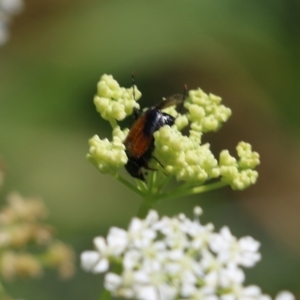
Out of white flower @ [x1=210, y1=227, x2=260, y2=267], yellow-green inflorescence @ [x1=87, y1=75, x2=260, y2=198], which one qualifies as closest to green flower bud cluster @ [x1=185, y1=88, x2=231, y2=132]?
yellow-green inflorescence @ [x1=87, y1=75, x2=260, y2=198]

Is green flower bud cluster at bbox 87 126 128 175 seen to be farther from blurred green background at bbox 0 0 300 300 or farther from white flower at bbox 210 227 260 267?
blurred green background at bbox 0 0 300 300

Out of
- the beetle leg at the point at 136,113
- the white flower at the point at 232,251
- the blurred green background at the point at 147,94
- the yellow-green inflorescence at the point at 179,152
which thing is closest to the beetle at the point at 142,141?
the yellow-green inflorescence at the point at 179,152

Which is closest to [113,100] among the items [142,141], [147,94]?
[142,141]

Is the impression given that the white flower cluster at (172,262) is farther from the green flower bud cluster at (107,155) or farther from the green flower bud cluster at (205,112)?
the green flower bud cluster at (205,112)

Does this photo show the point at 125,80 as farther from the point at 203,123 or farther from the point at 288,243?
the point at 203,123

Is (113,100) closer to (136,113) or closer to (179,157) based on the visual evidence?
(136,113)
